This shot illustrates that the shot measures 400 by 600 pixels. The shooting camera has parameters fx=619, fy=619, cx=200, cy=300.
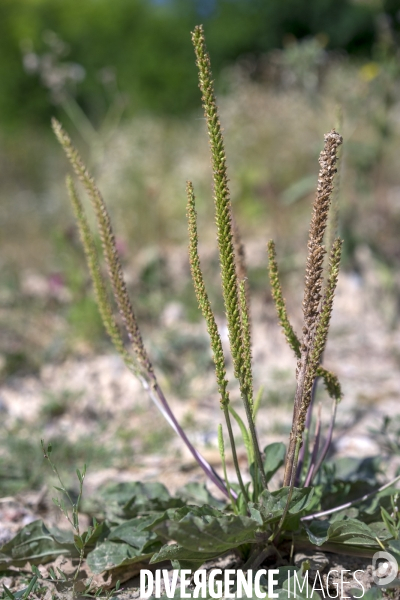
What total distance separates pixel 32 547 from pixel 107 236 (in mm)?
910

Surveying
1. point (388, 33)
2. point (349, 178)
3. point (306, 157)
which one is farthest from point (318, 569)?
point (306, 157)

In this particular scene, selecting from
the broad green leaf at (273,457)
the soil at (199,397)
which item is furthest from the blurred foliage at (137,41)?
the broad green leaf at (273,457)

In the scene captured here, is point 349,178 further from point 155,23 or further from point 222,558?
point 155,23

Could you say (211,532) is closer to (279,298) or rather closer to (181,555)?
(181,555)

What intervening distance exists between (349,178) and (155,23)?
39.7 feet

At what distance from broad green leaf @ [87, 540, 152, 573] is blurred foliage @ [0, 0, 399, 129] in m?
12.2

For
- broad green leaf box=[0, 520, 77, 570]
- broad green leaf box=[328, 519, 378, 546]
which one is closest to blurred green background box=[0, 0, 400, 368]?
broad green leaf box=[328, 519, 378, 546]

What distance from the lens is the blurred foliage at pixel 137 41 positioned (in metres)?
14.9

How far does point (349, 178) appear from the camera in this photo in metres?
5.96

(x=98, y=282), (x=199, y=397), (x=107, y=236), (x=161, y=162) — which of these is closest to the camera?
(x=107, y=236)

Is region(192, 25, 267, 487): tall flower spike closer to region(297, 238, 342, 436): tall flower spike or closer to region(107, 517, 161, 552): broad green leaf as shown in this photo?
region(297, 238, 342, 436): tall flower spike

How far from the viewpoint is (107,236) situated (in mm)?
1727

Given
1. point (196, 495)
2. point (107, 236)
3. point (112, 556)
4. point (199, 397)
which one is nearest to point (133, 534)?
point (112, 556)

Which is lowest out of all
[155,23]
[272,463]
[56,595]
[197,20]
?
[56,595]
